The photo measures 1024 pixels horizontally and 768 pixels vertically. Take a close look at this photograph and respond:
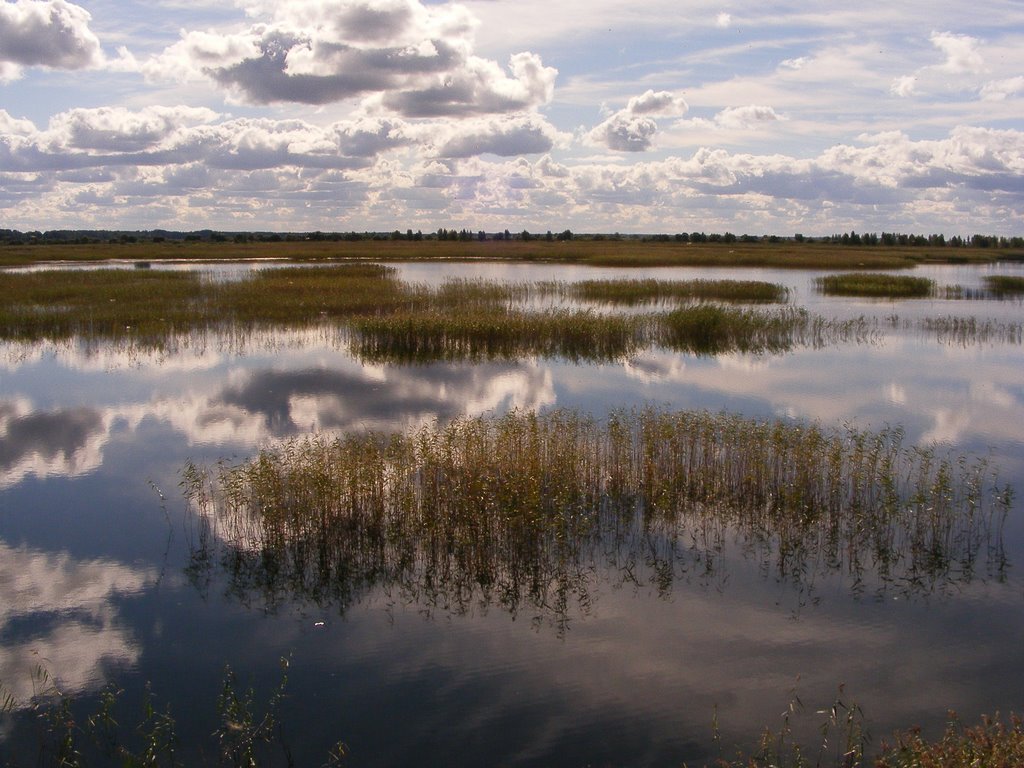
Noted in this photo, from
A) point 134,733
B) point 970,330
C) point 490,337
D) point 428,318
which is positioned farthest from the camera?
point 970,330

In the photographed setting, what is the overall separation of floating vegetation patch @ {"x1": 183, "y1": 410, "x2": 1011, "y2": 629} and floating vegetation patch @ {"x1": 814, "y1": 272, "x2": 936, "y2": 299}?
31330 mm

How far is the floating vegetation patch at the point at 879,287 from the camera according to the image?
136 feet

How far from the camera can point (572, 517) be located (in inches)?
419

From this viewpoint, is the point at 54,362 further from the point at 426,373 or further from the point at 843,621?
the point at 843,621

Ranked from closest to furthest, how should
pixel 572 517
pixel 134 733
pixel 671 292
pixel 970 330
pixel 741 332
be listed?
pixel 134 733 < pixel 572 517 < pixel 741 332 < pixel 970 330 < pixel 671 292

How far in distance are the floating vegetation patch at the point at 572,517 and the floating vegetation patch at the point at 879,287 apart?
31330 millimetres

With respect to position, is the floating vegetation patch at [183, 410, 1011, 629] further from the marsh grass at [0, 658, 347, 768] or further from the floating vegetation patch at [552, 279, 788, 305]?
the floating vegetation patch at [552, 279, 788, 305]

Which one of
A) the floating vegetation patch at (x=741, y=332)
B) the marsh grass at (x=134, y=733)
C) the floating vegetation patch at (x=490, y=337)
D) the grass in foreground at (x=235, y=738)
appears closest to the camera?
the grass in foreground at (x=235, y=738)

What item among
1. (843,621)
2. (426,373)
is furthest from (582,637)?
(426,373)

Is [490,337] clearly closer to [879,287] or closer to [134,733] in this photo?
[134,733]

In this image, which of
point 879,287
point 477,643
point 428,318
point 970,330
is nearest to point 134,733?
point 477,643

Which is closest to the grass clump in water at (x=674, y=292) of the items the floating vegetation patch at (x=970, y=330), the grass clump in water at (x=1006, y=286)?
the floating vegetation patch at (x=970, y=330)

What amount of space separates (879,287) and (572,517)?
37940 mm

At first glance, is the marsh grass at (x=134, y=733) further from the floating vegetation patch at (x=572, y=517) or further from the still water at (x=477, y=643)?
the floating vegetation patch at (x=572, y=517)
